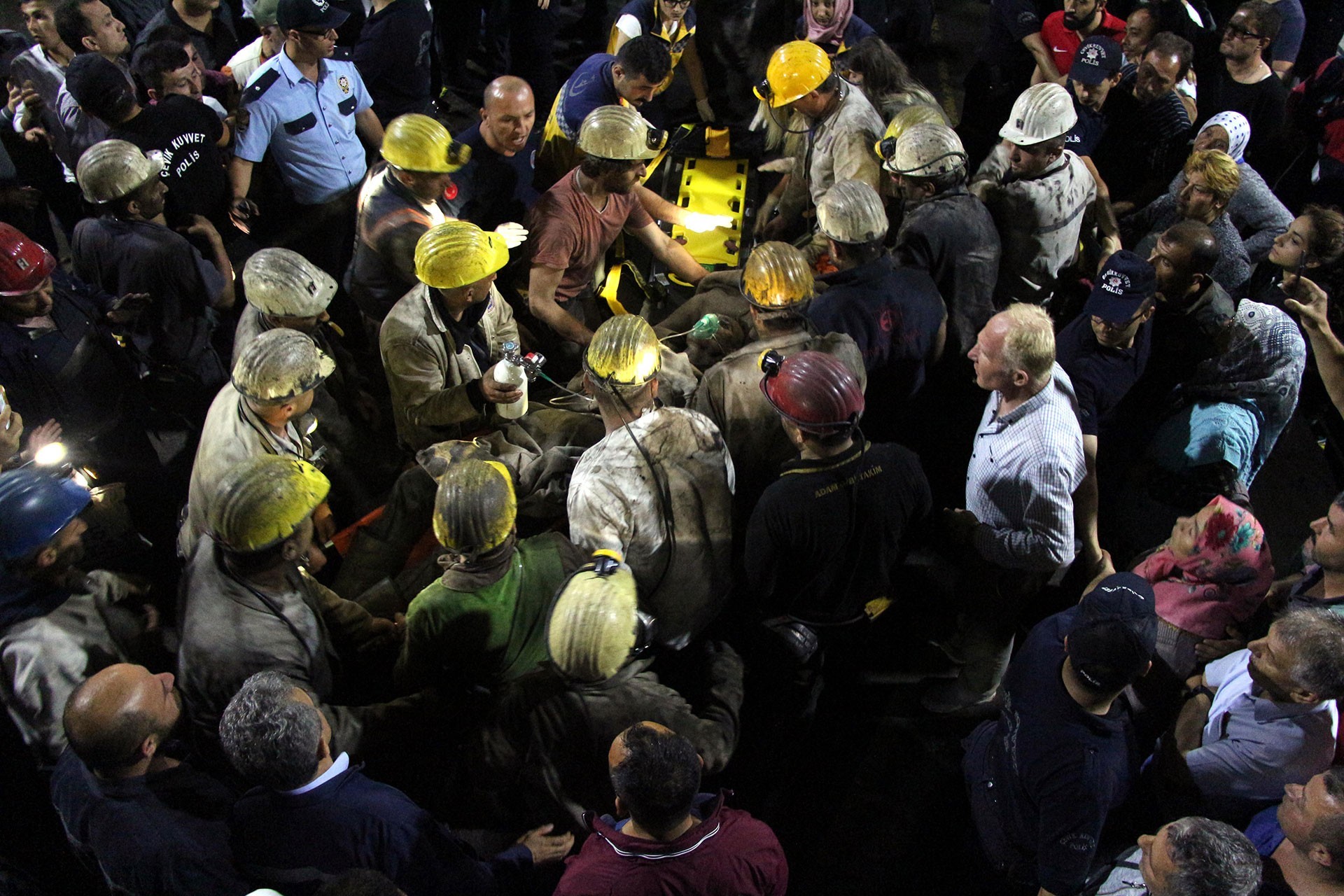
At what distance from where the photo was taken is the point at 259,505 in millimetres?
2828

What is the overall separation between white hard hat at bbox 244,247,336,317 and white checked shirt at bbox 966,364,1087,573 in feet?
9.82

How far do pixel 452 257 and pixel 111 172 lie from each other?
181 centimetres

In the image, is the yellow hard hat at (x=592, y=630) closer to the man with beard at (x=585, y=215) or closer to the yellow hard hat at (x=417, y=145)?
the man with beard at (x=585, y=215)

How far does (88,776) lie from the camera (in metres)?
2.56

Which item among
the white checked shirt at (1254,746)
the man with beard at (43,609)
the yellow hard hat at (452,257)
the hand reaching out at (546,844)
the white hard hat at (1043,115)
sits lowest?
the hand reaching out at (546,844)

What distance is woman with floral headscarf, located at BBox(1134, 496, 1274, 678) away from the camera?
324 centimetres

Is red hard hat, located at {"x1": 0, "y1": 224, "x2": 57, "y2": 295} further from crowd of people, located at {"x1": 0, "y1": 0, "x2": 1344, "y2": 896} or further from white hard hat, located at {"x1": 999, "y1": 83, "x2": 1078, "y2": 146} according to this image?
white hard hat, located at {"x1": 999, "y1": 83, "x2": 1078, "y2": 146}

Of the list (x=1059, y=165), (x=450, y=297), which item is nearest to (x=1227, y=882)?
(x=450, y=297)

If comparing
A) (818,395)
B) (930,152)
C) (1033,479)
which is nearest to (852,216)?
(930,152)

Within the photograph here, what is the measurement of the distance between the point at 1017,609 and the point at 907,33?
580 centimetres

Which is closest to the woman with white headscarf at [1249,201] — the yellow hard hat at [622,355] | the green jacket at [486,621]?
the yellow hard hat at [622,355]

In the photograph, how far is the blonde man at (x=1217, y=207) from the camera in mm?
4535

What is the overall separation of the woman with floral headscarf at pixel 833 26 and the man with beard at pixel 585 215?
2.18 meters

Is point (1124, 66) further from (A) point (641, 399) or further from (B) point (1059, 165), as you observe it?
(A) point (641, 399)
